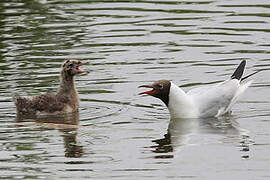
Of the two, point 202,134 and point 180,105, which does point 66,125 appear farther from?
point 202,134

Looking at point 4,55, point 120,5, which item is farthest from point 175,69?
point 120,5

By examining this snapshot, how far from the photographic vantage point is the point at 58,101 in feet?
46.5

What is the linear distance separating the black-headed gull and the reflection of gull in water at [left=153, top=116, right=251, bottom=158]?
0.39ft

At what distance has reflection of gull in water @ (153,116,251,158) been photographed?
11805 mm

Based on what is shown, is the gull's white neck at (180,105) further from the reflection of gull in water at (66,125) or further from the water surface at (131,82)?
the reflection of gull in water at (66,125)

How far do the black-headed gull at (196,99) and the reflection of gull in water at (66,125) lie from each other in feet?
4.12

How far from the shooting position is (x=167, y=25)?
19828mm

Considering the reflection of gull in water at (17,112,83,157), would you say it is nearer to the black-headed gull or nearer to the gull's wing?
the black-headed gull

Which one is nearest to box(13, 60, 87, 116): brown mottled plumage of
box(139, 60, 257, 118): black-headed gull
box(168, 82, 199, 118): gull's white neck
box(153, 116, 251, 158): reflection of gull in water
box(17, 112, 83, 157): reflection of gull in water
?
box(17, 112, 83, 157): reflection of gull in water

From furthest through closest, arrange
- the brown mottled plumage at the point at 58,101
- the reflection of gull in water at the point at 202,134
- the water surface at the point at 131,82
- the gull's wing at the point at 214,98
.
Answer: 1. the brown mottled plumage at the point at 58,101
2. the gull's wing at the point at 214,98
3. the reflection of gull in water at the point at 202,134
4. the water surface at the point at 131,82

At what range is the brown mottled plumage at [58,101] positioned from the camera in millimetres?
13898

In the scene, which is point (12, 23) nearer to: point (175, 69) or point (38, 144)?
point (175, 69)

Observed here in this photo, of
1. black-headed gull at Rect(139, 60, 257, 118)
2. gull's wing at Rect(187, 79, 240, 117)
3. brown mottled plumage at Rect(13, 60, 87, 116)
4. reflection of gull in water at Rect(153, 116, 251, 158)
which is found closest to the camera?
reflection of gull in water at Rect(153, 116, 251, 158)

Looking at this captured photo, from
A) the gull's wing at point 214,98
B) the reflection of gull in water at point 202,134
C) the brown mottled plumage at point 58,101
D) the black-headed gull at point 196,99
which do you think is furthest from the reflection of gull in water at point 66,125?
the gull's wing at point 214,98
